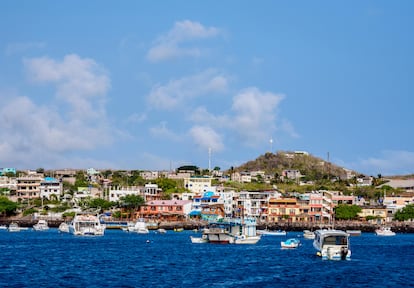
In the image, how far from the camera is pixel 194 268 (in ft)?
195

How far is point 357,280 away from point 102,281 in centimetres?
1619

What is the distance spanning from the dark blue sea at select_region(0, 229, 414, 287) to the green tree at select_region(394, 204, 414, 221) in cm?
7524

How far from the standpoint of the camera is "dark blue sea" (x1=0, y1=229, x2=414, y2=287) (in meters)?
49.8

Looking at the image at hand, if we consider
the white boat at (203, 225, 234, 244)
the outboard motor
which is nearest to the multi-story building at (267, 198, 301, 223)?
the white boat at (203, 225, 234, 244)

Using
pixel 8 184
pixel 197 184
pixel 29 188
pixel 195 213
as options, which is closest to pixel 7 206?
pixel 29 188

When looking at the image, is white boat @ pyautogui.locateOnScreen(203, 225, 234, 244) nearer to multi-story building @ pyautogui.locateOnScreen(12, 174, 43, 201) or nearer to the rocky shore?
the rocky shore

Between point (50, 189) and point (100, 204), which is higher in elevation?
point (50, 189)

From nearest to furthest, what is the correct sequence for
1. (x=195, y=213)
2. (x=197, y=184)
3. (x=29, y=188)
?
(x=195, y=213) → (x=29, y=188) → (x=197, y=184)

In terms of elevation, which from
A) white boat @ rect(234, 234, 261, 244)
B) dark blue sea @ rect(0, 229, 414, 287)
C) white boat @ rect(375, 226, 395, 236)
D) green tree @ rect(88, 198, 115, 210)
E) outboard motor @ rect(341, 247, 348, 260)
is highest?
green tree @ rect(88, 198, 115, 210)

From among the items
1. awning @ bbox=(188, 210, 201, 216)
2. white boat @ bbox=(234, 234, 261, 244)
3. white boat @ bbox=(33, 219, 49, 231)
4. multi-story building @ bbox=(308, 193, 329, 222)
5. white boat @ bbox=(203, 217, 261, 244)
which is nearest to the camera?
white boat @ bbox=(234, 234, 261, 244)

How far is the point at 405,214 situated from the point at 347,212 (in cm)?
1100

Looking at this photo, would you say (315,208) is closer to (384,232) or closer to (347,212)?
(347,212)

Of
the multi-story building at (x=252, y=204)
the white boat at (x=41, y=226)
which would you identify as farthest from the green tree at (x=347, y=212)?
the white boat at (x=41, y=226)

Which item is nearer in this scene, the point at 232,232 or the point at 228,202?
the point at 232,232
